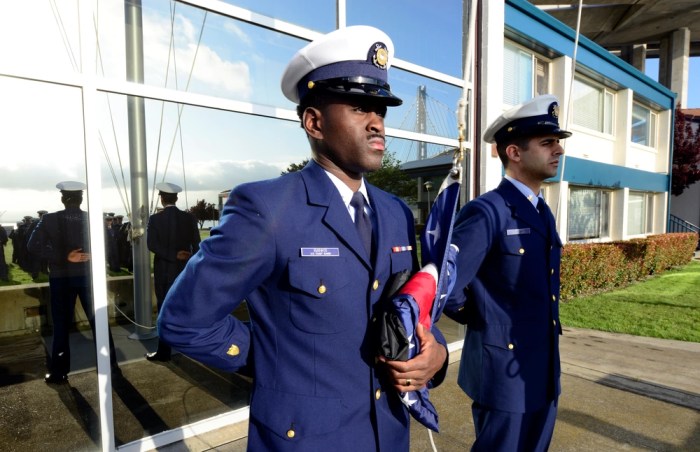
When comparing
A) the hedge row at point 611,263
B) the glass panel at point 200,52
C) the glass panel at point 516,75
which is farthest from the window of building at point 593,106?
the glass panel at point 200,52

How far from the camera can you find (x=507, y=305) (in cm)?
212

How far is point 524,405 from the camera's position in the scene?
79.0 inches

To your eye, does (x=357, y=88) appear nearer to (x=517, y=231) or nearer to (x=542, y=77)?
(x=517, y=231)

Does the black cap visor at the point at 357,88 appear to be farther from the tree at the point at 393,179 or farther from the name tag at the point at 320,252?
the tree at the point at 393,179

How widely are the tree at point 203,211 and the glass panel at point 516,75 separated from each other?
21.2 ft

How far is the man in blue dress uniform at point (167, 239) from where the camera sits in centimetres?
333

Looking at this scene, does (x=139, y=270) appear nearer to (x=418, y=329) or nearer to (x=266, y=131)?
(x=266, y=131)

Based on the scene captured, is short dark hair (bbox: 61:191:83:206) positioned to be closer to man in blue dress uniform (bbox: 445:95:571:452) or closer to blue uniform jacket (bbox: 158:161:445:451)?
blue uniform jacket (bbox: 158:161:445:451)

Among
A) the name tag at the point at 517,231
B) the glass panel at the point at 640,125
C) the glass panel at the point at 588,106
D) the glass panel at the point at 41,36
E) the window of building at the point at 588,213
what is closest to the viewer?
the name tag at the point at 517,231

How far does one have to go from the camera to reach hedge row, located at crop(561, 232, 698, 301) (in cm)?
882

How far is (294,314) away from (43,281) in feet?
8.43

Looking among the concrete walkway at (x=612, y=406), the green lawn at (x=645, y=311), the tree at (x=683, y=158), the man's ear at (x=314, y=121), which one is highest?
the tree at (x=683, y=158)

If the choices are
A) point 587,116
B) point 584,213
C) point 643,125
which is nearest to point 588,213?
point 584,213

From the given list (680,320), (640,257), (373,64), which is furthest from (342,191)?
(640,257)
